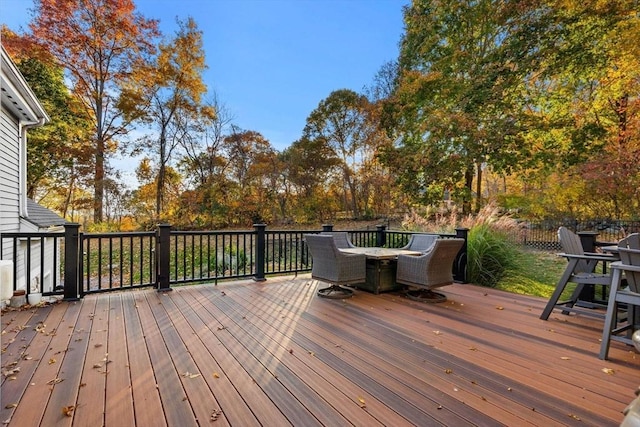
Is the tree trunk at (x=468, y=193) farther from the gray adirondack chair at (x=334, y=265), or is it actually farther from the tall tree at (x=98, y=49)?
the tall tree at (x=98, y=49)

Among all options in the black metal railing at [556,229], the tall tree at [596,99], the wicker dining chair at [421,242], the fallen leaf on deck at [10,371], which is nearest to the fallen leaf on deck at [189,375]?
the fallen leaf on deck at [10,371]

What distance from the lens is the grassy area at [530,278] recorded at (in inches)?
180

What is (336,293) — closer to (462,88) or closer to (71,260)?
(71,260)

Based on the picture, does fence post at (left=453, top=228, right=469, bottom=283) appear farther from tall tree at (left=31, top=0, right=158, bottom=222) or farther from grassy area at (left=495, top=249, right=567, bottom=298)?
tall tree at (left=31, top=0, right=158, bottom=222)

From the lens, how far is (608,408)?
5.36 feet

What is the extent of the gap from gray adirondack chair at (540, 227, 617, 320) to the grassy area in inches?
42.7

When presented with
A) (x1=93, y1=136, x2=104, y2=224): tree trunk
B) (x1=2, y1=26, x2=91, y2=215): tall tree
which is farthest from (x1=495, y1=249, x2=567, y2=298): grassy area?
(x1=2, y1=26, x2=91, y2=215): tall tree

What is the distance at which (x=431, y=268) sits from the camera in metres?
3.79

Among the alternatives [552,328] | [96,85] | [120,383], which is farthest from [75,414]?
[96,85]

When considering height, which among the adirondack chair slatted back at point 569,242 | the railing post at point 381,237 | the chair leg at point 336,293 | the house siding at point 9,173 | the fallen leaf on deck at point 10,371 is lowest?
the chair leg at point 336,293

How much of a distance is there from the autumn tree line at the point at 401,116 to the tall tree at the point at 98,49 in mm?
37

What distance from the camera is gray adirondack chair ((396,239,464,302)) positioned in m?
3.71

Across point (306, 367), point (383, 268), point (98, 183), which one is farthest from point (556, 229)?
point (98, 183)

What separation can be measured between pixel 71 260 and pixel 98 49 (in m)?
10.4
